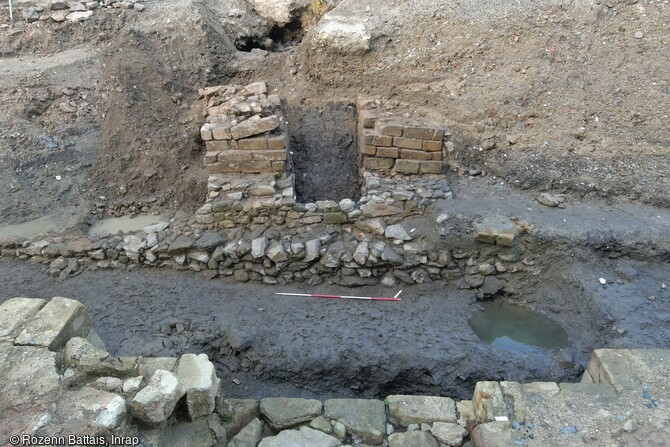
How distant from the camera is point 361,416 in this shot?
324 centimetres

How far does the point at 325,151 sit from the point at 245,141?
1.47m

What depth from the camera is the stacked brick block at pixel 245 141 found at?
17.3ft

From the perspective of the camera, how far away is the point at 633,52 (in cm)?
601

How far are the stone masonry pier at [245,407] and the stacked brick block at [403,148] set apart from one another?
2934mm

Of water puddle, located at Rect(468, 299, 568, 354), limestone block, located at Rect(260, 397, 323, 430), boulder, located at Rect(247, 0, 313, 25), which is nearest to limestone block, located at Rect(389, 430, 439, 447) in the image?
limestone block, located at Rect(260, 397, 323, 430)

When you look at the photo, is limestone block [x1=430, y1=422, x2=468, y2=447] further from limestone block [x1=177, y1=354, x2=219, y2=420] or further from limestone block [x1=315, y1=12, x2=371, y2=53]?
limestone block [x1=315, y1=12, x2=371, y2=53]

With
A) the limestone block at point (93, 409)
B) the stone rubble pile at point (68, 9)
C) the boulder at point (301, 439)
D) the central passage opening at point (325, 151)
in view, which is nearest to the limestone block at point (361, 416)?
the boulder at point (301, 439)

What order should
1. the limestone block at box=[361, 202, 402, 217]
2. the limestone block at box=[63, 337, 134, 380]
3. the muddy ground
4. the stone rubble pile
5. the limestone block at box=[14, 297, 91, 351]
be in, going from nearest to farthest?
the limestone block at box=[63, 337, 134, 380], the limestone block at box=[14, 297, 91, 351], the muddy ground, the limestone block at box=[361, 202, 402, 217], the stone rubble pile

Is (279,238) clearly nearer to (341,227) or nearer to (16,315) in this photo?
(341,227)

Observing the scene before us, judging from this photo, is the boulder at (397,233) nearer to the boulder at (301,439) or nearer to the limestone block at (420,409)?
the limestone block at (420,409)

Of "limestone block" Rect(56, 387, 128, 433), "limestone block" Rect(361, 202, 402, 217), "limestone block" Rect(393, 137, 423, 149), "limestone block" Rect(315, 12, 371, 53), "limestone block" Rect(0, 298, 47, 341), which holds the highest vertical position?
"limestone block" Rect(315, 12, 371, 53)

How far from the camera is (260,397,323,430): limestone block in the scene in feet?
10.6

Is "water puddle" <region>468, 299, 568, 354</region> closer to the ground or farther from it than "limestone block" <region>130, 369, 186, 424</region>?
closer to the ground

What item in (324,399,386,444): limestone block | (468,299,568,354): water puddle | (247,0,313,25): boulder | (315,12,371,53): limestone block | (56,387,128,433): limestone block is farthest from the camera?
(247,0,313,25): boulder
